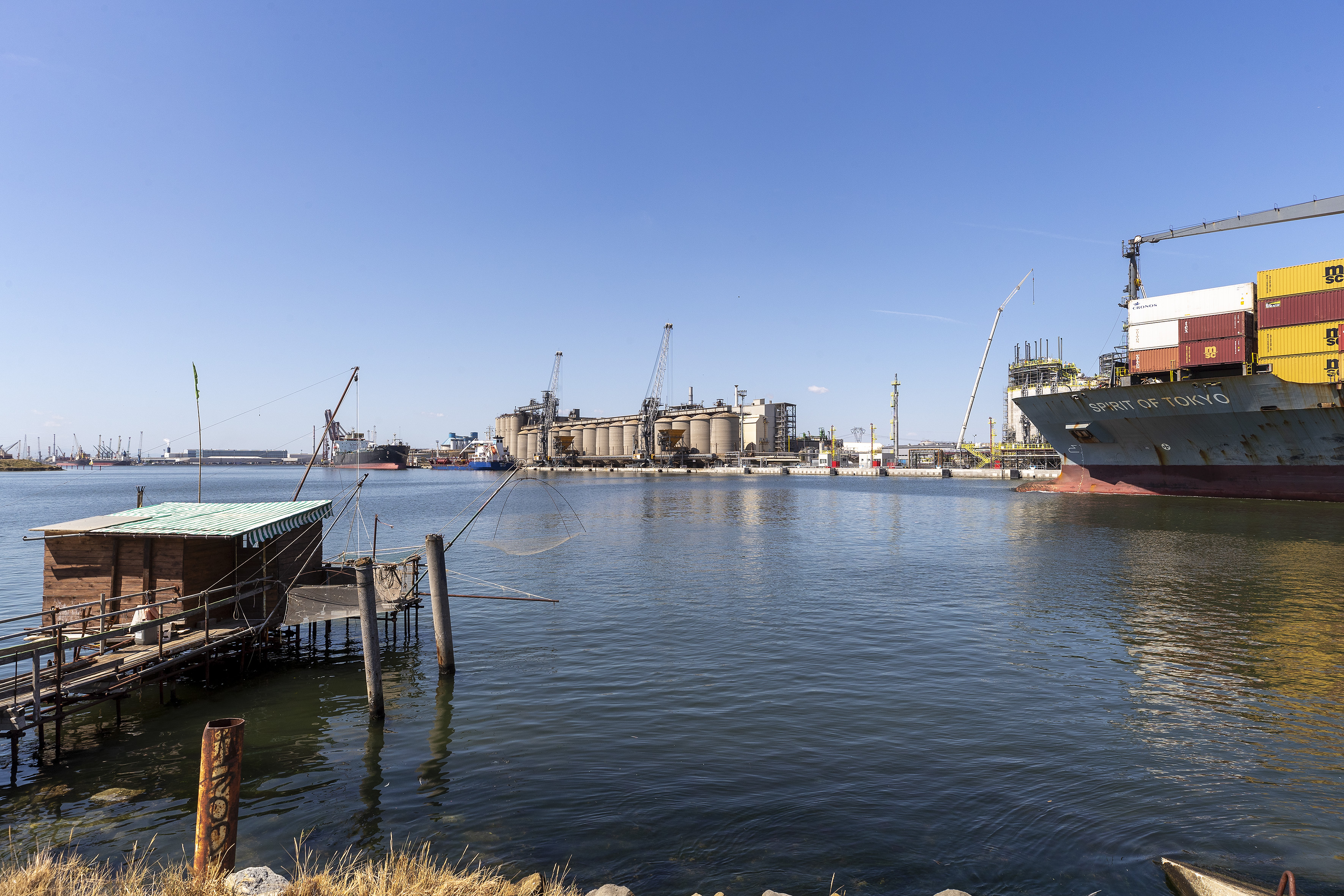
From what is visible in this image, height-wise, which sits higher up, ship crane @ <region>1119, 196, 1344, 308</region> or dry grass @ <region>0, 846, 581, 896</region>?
ship crane @ <region>1119, 196, 1344, 308</region>

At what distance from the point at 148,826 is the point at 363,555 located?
87.9 feet

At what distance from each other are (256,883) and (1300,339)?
81520 mm

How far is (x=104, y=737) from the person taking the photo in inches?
629

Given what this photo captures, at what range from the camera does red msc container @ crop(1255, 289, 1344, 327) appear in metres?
57.8

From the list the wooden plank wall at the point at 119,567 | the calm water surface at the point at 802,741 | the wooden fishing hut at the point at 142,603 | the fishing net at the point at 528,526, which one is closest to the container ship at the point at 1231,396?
the calm water surface at the point at 802,741

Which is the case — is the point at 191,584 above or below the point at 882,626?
above

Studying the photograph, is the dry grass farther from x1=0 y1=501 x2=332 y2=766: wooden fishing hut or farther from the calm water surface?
x1=0 y1=501 x2=332 y2=766: wooden fishing hut

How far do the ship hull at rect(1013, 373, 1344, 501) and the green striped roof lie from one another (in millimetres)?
73050

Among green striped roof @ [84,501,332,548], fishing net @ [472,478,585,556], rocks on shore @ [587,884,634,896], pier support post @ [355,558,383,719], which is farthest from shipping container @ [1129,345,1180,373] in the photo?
rocks on shore @ [587,884,634,896]

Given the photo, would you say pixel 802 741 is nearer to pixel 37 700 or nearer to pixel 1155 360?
pixel 37 700

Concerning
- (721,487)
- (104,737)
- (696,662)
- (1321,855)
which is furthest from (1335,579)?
(721,487)

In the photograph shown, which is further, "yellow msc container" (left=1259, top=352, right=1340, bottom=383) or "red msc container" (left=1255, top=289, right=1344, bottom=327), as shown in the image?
"red msc container" (left=1255, top=289, right=1344, bottom=327)

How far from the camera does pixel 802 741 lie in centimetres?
1512

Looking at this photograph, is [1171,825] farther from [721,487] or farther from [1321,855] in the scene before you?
[721,487]
